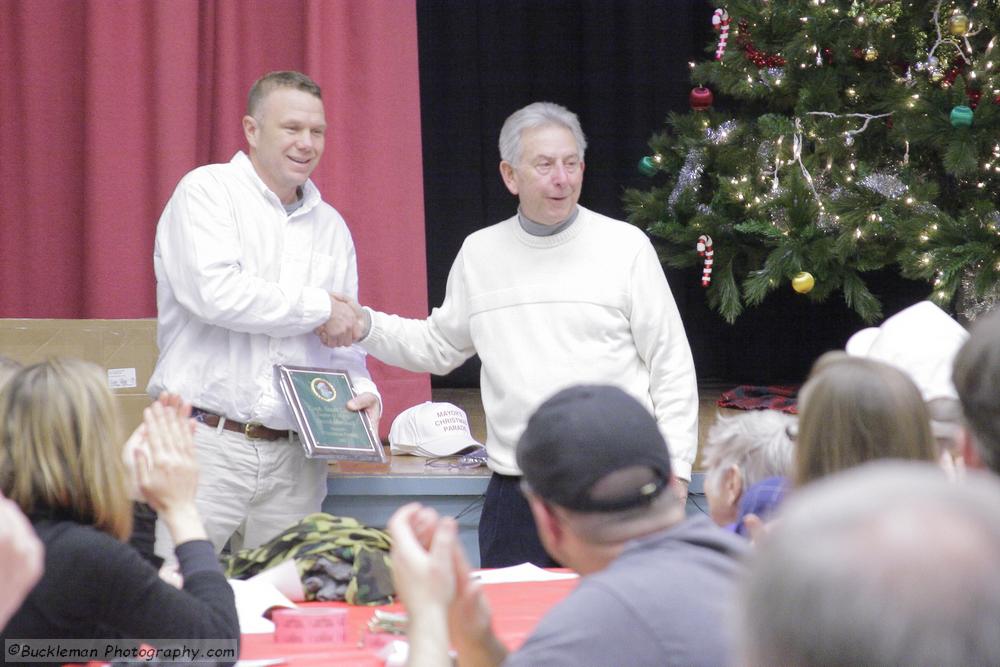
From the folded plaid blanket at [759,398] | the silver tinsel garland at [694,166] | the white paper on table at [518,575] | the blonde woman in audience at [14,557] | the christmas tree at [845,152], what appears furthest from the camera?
the folded plaid blanket at [759,398]

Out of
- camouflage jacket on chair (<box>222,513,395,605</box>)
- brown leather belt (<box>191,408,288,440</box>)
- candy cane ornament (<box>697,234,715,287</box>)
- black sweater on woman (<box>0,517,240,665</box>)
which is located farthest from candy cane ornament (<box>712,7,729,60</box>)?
black sweater on woman (<box>0,517,240,665</box>)

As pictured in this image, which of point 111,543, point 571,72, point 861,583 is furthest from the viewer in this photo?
point 571,72

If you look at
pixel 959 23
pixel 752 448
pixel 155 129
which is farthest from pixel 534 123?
pixel 155 129

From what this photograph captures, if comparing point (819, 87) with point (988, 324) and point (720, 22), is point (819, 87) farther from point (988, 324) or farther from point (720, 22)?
point (988, 324)

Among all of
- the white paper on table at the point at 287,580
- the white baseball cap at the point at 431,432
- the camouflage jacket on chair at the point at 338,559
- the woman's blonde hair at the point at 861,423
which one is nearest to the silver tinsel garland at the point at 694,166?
the white baseball cap at the point at 431,432

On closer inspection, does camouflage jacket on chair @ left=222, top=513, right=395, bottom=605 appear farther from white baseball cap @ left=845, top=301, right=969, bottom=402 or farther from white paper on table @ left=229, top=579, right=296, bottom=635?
white baseball cap @ left=845, top=301, right=969, bottom=402

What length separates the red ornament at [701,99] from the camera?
5.42m

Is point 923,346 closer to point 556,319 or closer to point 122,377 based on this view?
point 556,319

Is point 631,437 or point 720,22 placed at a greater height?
point 720,22

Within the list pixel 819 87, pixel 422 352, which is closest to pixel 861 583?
pixel 422 352

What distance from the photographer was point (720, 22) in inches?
207

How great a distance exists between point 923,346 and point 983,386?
1.29 meters

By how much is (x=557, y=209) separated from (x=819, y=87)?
6.92 ft

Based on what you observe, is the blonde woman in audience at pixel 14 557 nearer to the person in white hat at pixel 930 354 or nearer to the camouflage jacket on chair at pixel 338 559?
the camouflage jacket on chair at pixel 338 559
